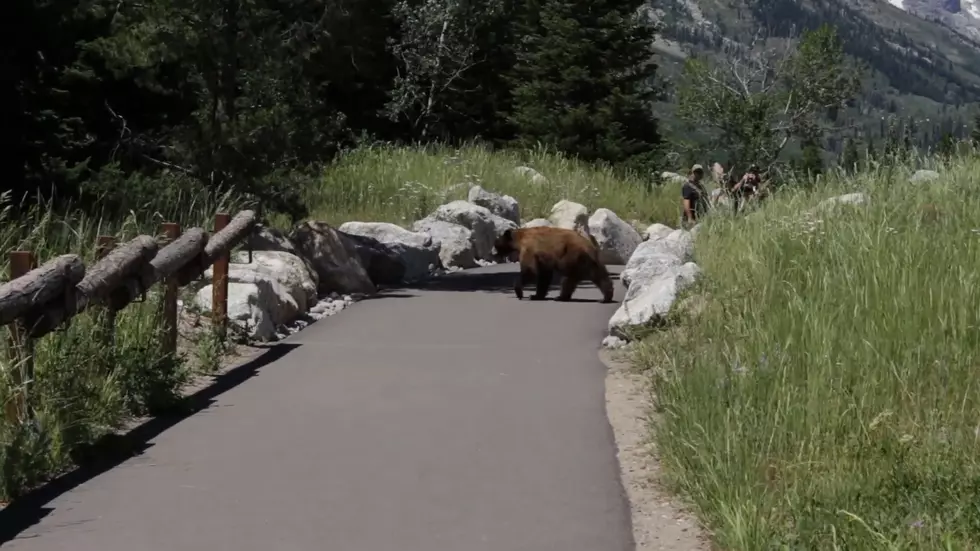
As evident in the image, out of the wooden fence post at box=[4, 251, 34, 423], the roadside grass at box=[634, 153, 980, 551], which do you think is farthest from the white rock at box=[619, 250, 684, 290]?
the wooden fence post at box=[4, 251, 34, 423]

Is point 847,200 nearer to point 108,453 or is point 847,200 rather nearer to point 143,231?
point 108,453

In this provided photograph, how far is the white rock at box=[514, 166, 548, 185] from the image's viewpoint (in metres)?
33.3

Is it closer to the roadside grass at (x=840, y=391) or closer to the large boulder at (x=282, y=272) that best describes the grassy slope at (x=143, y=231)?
the large boulder at (x=282, y=272)

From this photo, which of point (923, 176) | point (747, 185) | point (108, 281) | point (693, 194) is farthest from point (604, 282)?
point (108, 281)

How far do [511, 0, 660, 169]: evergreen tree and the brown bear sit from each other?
2672 centimetres

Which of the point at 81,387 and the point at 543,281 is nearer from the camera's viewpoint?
the point at 81,387

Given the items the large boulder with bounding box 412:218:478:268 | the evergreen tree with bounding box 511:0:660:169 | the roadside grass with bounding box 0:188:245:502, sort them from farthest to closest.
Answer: the evergreen tree with bounding box 511:0:660:169, the large boulder with bounding box 412:218:478:268, the roadside grass with bounding box 0:188:245:502

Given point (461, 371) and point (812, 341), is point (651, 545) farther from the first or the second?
point (461, 371)

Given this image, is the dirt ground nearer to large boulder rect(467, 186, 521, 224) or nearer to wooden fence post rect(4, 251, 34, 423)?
wooden fence post rect(4, 251, 34, 423)

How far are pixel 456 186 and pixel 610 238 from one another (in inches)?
174

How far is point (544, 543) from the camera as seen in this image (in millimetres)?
7020

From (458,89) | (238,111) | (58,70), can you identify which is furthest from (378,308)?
(458,89)

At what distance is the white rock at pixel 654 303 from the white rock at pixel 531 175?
735 inches

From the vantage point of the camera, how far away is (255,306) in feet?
47.5
